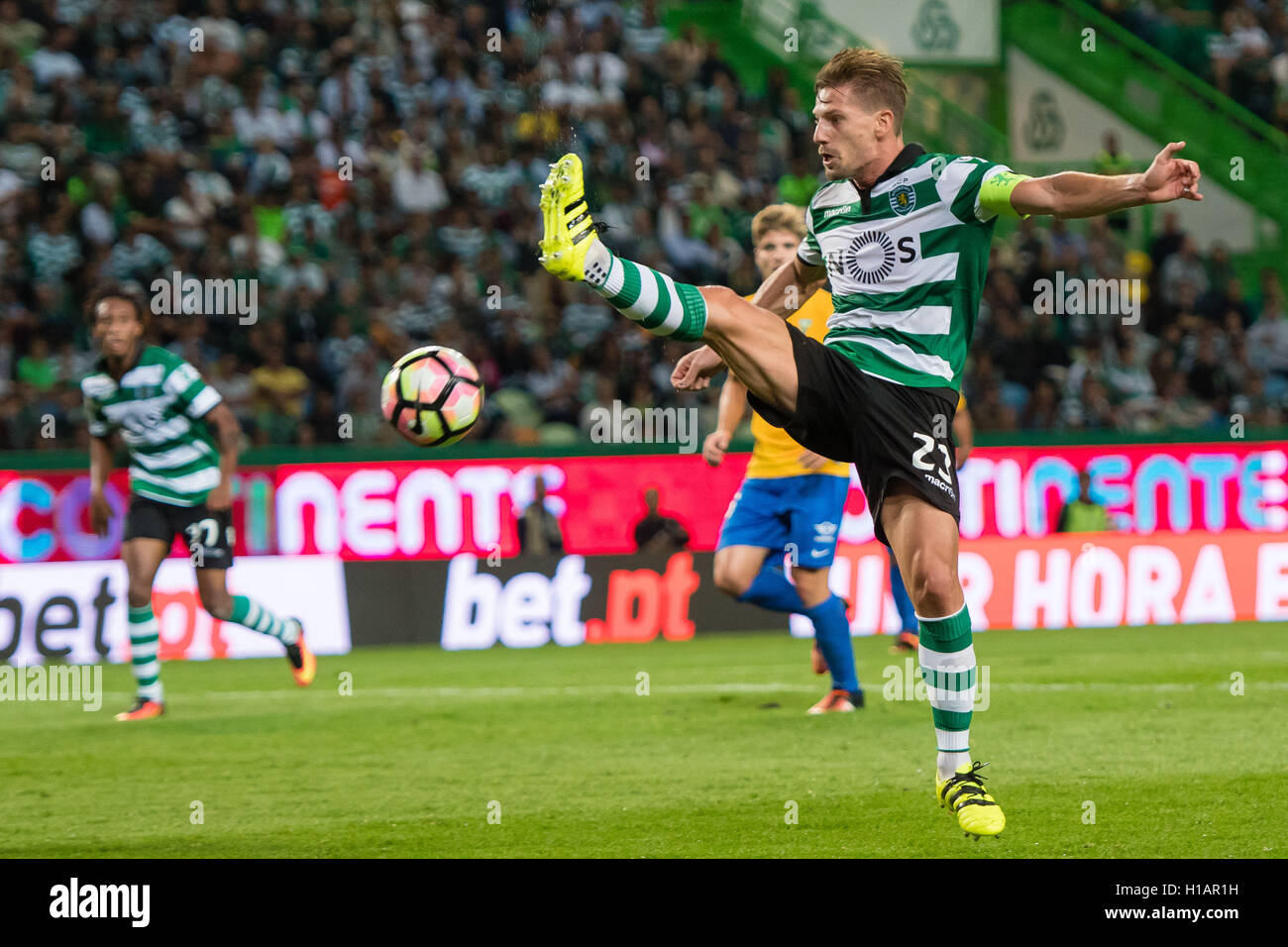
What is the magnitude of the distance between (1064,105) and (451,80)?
343 inches

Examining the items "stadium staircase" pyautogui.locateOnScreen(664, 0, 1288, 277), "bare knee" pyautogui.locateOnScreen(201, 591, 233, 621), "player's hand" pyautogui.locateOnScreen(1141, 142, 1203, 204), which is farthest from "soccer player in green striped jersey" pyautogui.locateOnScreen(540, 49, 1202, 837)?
"stadium staircase" pyautogui.locateOnScreen(664, 0, 1288, 277)

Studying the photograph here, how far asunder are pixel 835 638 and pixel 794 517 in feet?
2.19

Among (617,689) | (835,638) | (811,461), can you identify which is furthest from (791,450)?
(617,689)

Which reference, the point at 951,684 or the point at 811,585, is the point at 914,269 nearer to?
the point at 951,684

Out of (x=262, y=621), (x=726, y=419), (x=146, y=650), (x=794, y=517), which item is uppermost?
(x=726, y=419)

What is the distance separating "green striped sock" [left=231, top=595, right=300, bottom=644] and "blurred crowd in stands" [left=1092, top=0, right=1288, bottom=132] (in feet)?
A: 52.3

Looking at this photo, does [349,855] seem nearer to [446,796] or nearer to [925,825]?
[446,796]

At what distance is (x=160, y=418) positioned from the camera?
366 inches

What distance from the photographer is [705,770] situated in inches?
283

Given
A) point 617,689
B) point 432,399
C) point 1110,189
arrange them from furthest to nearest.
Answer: point 617,689, point 432,399, point 1110,189

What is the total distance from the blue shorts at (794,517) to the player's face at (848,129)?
10.7 feet

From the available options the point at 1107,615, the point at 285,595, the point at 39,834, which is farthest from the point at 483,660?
the point at 39,834
